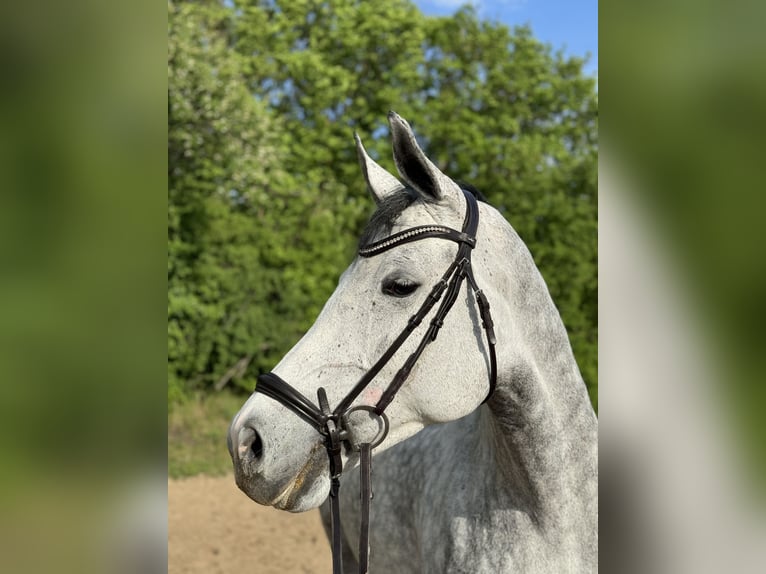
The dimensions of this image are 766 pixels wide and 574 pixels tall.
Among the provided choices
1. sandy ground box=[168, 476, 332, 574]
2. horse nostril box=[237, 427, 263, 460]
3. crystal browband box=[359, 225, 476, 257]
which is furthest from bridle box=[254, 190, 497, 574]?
sandy ground box=[168, 476, 332, 574]

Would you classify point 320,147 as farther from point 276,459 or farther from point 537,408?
point 276,459

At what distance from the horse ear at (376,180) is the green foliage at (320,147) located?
22.4ft

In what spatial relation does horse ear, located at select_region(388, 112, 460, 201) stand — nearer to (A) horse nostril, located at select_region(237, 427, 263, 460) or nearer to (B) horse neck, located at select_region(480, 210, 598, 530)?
(B) horse neck, located at select_region(480, 210, 598, 530)

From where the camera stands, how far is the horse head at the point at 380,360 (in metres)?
1.90

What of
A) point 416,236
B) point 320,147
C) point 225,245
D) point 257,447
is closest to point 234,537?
point 225,245

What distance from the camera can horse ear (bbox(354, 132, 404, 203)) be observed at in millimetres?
2262

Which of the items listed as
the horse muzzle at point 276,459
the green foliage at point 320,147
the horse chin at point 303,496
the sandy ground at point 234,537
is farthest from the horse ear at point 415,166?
the green foliage at point 320,147

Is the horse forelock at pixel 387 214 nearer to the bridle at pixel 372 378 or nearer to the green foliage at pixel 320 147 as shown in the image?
the bridle at pixel 372 378
